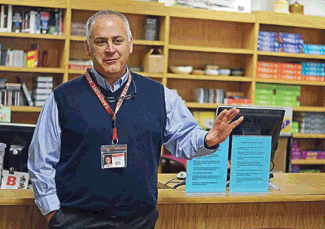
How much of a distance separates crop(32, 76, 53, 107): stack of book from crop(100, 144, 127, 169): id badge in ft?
12.5

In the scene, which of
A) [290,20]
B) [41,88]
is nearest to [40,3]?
[41,88]

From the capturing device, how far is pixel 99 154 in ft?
5.93

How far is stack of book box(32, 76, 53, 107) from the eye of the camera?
17.8 ft

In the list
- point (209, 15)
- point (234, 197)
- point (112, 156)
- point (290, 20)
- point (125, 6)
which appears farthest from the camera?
point (290, 20)

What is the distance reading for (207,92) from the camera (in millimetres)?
6023

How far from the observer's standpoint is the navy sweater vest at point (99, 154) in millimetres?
1803

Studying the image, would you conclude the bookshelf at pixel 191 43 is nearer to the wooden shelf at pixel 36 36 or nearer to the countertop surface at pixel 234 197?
the wooden shelf at pixel 36 36

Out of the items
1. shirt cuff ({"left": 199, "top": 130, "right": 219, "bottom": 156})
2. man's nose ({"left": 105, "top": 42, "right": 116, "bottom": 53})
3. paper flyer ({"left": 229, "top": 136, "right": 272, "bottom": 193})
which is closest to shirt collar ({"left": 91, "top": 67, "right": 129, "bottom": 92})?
man's nose ({"left": 105, "top": 42, "right": 116, "bottom": 53})

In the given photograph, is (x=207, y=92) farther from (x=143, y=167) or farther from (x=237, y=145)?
(x=143, y=167)

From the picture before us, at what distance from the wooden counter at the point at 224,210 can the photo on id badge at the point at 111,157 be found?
53 centimetres

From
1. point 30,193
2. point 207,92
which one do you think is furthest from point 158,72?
point 30,193

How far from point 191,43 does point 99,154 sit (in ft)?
15.0

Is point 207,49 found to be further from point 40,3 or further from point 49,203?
point 49,203

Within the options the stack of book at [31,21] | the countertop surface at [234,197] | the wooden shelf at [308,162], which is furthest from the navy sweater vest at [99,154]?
the wooden shelf at [308,162]
